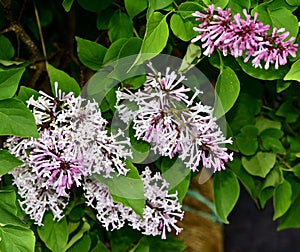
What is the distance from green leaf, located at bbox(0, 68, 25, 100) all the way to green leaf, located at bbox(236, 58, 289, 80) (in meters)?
0.13

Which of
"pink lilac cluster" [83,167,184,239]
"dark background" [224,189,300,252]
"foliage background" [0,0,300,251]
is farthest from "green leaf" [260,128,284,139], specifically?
"dark background" [224,189,300,252]

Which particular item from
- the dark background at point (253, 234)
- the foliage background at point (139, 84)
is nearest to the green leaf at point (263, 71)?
the foliage background at point (139, 84)

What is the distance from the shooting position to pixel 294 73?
394mm

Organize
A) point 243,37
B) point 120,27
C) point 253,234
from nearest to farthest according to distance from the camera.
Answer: point 243,37 → point 120,27 → point 253,234

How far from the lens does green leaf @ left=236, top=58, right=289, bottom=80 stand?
41 centimetres

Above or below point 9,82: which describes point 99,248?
below

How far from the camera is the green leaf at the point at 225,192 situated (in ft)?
1.59

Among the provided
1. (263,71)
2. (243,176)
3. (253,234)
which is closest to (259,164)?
(243,176)

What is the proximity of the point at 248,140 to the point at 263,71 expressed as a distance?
4.1 inches

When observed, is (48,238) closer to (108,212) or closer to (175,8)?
(108,212)

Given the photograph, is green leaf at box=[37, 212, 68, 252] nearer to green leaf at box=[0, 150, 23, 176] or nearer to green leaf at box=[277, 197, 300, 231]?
green leaf at box=[0, 150, 23, 176]

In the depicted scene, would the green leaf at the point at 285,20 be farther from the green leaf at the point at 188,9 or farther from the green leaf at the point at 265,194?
the green leaf at the point at 265,194

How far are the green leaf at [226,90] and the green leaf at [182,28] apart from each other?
0.03 m

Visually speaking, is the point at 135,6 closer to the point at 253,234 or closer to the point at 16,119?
the point at 16,119
